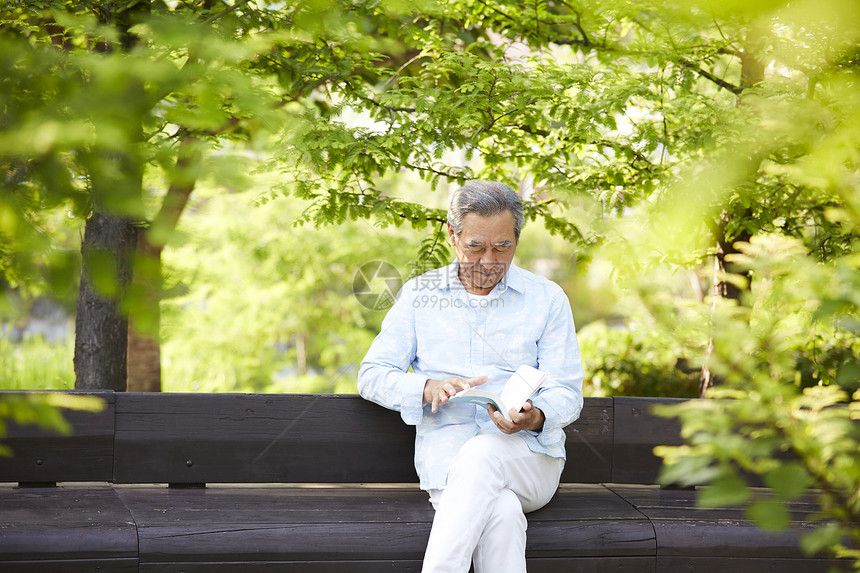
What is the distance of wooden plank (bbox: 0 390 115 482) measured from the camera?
292 cm

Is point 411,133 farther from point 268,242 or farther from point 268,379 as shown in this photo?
point 268,379

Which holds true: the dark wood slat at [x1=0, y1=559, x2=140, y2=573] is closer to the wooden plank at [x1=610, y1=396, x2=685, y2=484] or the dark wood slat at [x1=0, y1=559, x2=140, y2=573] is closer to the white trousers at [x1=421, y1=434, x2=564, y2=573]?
the white trousers at [x1=421, y1=434, x2=564, y2=573]

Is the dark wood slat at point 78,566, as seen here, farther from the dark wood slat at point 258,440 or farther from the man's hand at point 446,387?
the man's hand at point 446,387

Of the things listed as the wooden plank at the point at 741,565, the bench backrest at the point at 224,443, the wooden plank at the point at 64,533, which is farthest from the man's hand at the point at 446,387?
the wooden plank at the point at 64,533

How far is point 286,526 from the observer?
2562 mm

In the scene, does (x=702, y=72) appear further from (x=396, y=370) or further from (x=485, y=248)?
(x=396, y=370)

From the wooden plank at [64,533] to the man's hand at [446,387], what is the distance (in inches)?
40.8

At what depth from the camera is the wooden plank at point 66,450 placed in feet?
9.58

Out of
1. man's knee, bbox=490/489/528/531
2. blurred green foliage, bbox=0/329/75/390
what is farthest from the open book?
blurred green foliage, bbox=0/329/75/390

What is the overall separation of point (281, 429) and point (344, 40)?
1577 millimetres

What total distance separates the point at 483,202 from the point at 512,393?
68 centimetres

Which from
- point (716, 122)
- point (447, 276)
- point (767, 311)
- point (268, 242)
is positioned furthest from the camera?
point (268, 242)

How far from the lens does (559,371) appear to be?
9.25 feet

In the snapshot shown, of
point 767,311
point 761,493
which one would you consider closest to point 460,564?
point 767,311
